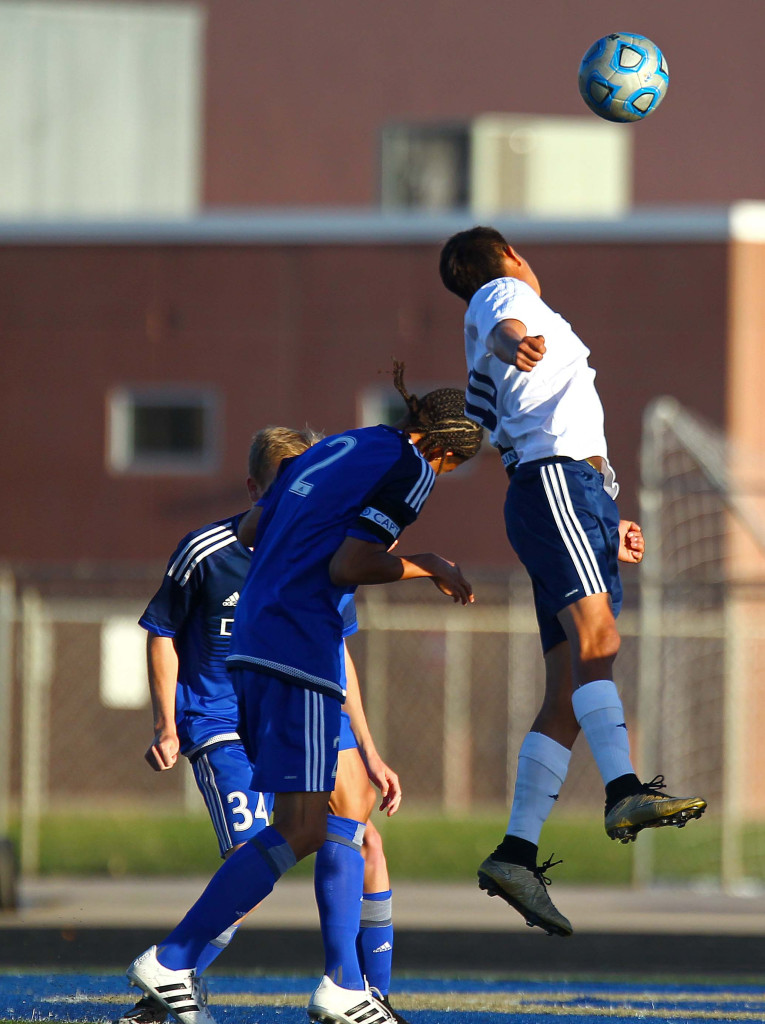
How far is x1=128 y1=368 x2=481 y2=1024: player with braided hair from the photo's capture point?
4996 mm

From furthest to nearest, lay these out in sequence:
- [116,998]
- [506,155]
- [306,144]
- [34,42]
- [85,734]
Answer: [306,144]
[34,42]
[506,155]
[85,734]
[116,998]

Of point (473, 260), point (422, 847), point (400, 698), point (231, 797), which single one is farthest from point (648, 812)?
point (400, 698)

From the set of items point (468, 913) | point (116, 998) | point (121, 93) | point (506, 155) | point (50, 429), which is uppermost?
point (121, 93)

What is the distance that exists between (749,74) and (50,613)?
55.8ft

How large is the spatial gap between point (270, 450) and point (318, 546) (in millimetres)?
902

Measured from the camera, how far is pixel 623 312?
2055 cm

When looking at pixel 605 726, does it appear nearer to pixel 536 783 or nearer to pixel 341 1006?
pixel 536 783

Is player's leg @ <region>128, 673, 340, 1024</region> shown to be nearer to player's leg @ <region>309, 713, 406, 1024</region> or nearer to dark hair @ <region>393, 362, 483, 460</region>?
player's leg @ <region>309, 713, 406, 1024</region>

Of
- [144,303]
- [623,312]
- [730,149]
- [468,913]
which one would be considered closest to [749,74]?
[730,149]

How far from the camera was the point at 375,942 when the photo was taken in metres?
5.80

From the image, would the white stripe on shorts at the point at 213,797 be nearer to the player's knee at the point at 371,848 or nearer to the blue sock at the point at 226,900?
the player's knee at the point at 371,848

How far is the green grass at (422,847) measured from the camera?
13.6 metres

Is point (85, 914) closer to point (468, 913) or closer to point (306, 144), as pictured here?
point (468, 913)

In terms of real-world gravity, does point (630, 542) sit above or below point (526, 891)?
above
